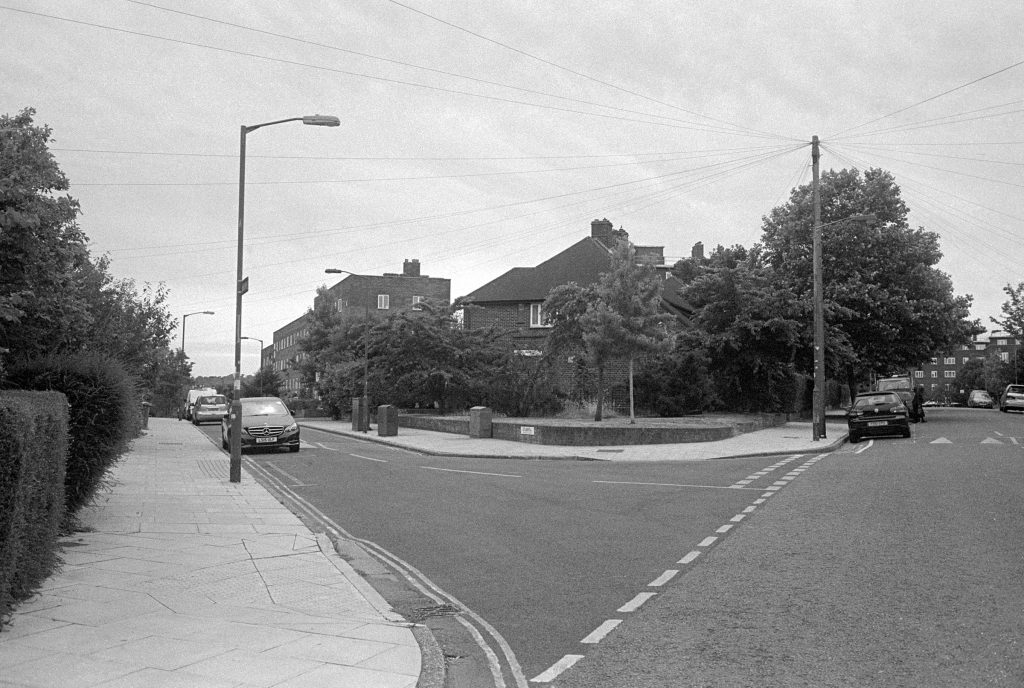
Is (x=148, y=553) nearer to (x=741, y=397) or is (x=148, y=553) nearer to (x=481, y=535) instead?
(x=481, y=535)

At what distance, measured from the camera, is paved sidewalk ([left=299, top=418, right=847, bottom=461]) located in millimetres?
23172

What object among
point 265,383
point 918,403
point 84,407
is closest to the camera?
point 84,407

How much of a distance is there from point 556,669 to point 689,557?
3879 millimetres

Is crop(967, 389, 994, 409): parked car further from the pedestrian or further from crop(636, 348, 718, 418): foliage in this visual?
crop(636, 348, 718, 418): foliage

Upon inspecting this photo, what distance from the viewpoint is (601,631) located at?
6137 mm

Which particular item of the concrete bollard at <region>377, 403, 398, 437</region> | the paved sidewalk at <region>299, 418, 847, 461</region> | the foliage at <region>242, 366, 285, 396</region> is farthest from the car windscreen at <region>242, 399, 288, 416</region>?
the foliage at <region>242, 366, 285, 396</region>


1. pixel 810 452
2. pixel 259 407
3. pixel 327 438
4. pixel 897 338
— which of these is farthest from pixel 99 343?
pixel 897 338

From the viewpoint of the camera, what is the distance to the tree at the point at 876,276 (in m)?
42.9

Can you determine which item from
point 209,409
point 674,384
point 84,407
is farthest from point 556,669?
point 209,409

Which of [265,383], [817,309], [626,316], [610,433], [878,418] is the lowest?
[610,433]

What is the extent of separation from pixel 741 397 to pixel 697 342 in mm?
3553

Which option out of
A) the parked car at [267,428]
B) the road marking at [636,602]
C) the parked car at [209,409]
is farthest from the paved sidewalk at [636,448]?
the parked car at [209,409]

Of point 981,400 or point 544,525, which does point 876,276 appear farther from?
point 981,400

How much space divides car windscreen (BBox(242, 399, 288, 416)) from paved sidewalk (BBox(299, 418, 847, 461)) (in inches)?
159
